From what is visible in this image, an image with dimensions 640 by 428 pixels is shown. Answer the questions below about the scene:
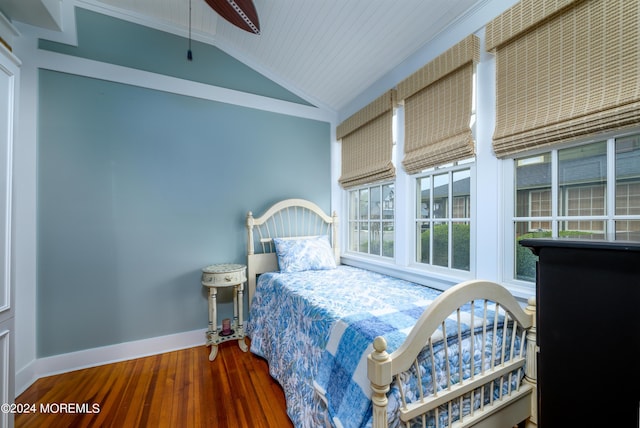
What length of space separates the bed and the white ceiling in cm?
189

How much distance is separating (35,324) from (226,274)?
4.71 ft

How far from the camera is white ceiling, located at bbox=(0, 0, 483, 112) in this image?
1838 mm

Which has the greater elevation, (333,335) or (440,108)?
(440,108)

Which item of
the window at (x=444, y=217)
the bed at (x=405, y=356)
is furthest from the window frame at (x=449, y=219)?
the bed at (x=405, y=356)

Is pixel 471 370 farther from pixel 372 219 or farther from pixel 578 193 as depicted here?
pixel 372 219

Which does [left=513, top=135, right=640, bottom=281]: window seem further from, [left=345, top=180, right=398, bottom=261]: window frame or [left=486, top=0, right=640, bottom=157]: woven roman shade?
[left=345, top=180, right=398, bottom=261]: window frame

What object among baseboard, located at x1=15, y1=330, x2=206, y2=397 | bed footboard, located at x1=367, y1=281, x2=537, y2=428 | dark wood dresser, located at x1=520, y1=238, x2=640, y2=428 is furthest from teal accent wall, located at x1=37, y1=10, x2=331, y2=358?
dark wood dresser, located at x1=520, y1=238, x2=640, y2=428

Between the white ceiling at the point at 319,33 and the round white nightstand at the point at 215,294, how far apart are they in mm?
2151

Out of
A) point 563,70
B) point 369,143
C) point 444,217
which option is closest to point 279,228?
point 369,143

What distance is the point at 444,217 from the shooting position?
2018 millimetres

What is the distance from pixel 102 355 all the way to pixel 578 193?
11.6 feet

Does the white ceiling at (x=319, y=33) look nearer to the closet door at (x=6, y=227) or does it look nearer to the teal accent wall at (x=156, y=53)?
the teal accent wall at (x=156, y=53)

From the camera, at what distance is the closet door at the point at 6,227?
3.81ft

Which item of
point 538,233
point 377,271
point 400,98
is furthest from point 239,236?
point 538,233
